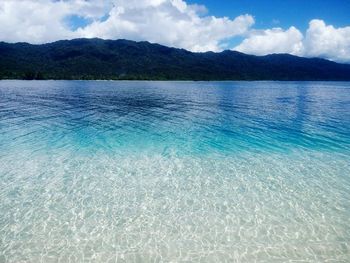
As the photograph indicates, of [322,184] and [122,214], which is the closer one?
[122,214]

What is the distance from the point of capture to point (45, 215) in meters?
13.1

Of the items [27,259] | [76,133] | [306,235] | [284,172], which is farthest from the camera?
[76,133]

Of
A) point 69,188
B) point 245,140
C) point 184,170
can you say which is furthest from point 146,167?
point 245,140

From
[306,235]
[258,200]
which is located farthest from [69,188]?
[306,235]

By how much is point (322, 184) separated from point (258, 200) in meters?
4.82

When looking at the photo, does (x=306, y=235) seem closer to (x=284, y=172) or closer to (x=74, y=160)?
(x=284, y=172)

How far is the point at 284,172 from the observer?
19047mm

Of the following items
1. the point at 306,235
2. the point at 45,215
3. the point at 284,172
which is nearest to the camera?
the point at 306,235

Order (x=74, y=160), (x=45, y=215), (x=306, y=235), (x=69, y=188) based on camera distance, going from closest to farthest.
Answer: (x=306, y=235)
(x=45, y=215)
(x=69, y=188)
(x=74, y=160)

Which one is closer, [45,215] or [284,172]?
[45,215]

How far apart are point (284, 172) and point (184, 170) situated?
6.42 meters

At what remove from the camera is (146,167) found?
19703 millimetres

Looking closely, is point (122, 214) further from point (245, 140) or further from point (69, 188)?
point (245, 140)

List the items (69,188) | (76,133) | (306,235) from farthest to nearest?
(76,133)
(69,188)
(306,235)
